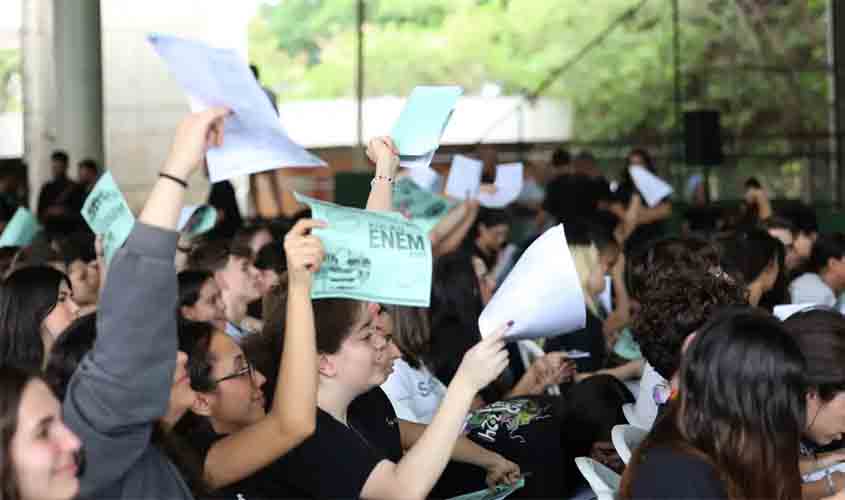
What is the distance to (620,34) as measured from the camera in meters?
20.0

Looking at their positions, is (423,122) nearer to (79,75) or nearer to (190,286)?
(190,286)

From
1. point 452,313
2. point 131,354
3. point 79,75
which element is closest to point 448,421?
point 131,354

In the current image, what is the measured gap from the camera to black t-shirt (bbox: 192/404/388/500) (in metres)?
3.24

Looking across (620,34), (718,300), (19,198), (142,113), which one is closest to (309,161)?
(718,300)

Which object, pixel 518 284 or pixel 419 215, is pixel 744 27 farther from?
pixel 518 284

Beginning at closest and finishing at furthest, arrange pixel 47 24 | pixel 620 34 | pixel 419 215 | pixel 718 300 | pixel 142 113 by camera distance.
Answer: pixel 718 300 < pixel 419 215 < pixel 142 113 < pixel 47 24 < pixel 620 34

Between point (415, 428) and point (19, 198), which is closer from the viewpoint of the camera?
point (415, 428)

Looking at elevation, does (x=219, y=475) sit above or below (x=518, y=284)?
below

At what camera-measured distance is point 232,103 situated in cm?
283

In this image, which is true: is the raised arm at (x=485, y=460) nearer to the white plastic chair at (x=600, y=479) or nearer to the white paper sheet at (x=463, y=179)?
the white plastic chair at (x=600, y=479)

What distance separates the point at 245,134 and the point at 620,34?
17.6 metres

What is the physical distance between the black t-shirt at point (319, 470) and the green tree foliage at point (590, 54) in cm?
1427

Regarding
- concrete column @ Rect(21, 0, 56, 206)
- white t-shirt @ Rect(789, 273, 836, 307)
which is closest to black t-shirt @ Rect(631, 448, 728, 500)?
white t-shirt @ Rect(789, 273, 836, 307)

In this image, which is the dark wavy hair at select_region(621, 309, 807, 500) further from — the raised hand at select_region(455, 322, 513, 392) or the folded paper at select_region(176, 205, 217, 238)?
the folded paper at select_region(176, 205, 217, 238)
